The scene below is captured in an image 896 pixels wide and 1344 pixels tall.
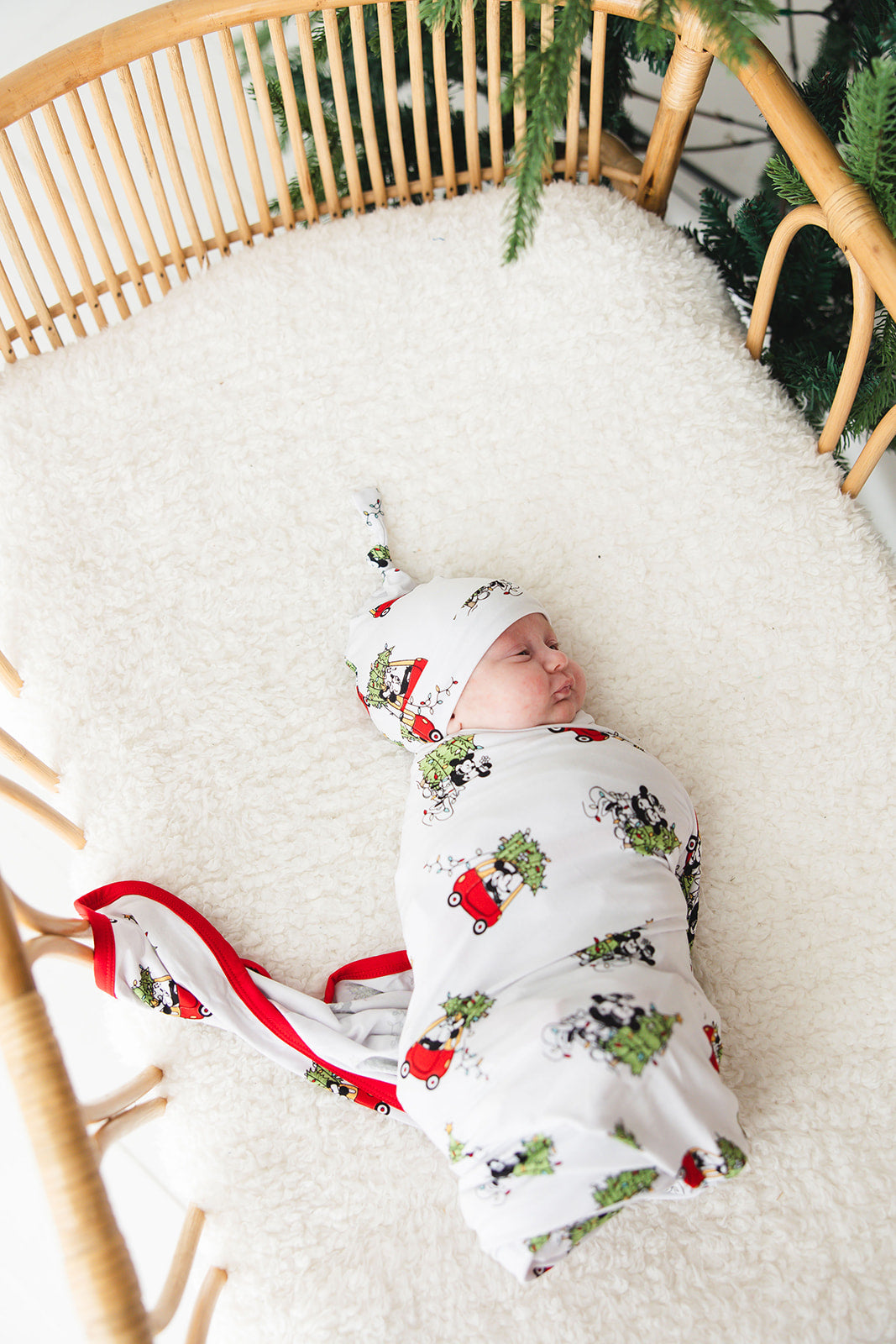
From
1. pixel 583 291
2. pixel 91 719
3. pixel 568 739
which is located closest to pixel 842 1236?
pixel 568 739

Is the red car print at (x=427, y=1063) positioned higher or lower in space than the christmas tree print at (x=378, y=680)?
lower

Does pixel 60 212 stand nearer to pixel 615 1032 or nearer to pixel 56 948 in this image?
pixel 56 948

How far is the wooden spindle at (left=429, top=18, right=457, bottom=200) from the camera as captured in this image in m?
1.04

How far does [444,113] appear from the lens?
1135 mm

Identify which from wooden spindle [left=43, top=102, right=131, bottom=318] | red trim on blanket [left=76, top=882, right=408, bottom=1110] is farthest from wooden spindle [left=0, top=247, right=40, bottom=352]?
red trim on blanket [left=76, top=882, right=408, bottom=1110]

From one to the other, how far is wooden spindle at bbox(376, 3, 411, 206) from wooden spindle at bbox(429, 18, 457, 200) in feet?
0.17

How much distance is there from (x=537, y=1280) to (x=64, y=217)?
1294 millimetres

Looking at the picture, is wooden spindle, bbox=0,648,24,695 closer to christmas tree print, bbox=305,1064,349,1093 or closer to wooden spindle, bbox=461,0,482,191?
christmas tree print, bbox=305,1064,349,1093

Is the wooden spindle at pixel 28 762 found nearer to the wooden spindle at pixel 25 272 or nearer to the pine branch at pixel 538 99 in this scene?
the wooden spindle at pixel 25 272

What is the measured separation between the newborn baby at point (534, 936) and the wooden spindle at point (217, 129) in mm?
564

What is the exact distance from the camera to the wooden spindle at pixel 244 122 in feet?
3.48

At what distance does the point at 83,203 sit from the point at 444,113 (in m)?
0.46

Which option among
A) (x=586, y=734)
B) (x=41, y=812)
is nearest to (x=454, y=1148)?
(x=586, y=734)

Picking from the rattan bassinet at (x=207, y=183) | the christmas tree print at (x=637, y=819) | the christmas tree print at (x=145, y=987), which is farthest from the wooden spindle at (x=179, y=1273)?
the christmas tree print at (x=637, y=819)
